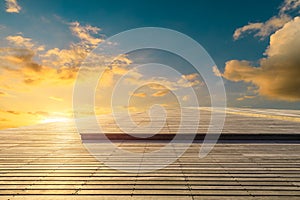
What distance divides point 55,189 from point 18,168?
152cm

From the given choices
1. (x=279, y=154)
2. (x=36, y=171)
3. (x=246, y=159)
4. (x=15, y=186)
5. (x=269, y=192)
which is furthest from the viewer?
(x=279, y=154)

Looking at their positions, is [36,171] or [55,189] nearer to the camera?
[55,189]

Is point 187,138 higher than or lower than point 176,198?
higher

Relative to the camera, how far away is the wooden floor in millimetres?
3479

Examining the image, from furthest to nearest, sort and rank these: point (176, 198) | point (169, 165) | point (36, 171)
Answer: point (169, 165)
point (36, 171)
point (176, 198)

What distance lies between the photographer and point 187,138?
7.66m

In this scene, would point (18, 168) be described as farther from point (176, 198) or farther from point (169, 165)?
point (176, 198)

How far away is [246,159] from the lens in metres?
5.28

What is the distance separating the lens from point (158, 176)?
416 centimetres

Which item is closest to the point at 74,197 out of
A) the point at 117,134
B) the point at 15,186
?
the point at 15,186

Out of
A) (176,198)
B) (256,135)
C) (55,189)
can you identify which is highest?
(256,135)

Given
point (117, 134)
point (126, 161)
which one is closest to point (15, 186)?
point (126, 161)

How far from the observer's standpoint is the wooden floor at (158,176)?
348cm

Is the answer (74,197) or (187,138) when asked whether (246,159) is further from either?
(74,197)
